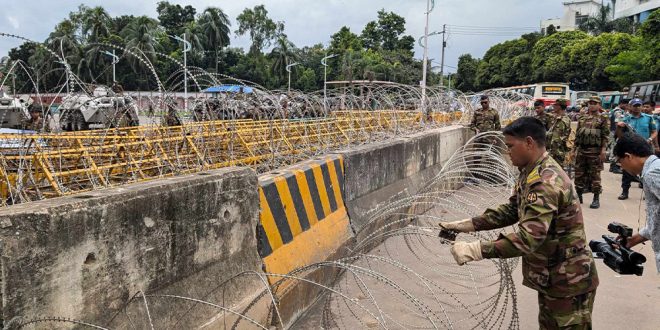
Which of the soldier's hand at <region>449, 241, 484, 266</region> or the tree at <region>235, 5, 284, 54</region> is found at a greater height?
the tree at <region>235, 5, 284, 54</region>

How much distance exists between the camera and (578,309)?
8.77 ft

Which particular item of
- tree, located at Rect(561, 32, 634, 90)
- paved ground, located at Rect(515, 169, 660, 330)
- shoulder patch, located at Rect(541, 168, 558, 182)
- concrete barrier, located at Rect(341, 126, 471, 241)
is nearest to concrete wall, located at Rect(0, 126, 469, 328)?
concrete barrier, located at Rect(341, 126, 471, 241)

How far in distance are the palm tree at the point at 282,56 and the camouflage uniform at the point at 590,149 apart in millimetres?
61186

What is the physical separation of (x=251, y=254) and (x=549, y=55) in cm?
5680

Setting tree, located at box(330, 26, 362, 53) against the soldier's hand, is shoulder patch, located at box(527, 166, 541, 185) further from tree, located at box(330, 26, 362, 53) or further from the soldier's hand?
tree, located at box(330, 26, 362, 53)

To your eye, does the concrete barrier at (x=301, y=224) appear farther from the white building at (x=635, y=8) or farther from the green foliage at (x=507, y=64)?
the white building at (x=635, y=8)

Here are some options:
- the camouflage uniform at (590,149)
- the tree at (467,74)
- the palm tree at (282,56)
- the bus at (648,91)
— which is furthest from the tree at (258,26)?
the camouflage uniform at (590,149)

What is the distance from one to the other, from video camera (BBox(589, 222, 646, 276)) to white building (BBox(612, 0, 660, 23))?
74.7 m

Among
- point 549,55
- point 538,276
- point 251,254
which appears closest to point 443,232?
point 538,276

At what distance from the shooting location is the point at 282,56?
69.1 meters

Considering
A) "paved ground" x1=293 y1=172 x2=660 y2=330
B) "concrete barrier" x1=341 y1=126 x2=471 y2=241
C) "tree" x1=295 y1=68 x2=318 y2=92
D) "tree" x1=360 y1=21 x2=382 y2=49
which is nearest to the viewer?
"paved ground" x1=293 y1=172 x2=660 y2=330

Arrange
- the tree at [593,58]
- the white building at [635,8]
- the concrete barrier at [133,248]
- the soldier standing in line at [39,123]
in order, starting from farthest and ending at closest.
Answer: the white building at [635,8] → the tree at [593,58] → the soldier standing in line at [39,123] → the concrete barrier at [133,248]

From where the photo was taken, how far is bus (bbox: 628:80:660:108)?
24.1m

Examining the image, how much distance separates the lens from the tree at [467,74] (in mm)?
69625
